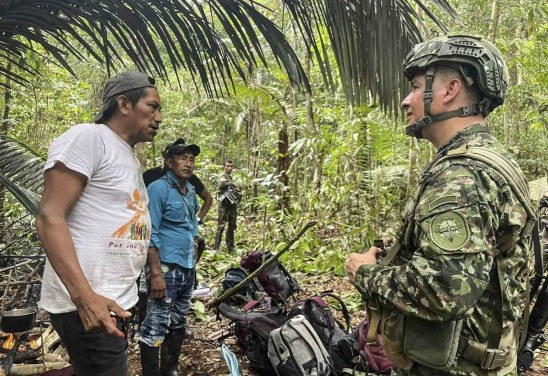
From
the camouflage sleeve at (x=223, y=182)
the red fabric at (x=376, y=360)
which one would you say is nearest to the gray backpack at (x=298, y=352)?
the red fabric at (x=376, y=360)

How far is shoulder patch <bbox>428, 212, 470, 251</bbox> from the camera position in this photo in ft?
4.16

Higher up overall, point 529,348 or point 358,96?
point 358,96

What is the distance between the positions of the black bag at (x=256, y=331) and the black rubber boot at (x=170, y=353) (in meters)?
0.54

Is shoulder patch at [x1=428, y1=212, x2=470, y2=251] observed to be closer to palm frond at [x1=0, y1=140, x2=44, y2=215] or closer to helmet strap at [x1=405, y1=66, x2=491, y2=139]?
helmet strap at [x1=405, y1=66, x2=491, y2=139]

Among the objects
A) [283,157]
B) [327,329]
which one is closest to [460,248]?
[327,329]

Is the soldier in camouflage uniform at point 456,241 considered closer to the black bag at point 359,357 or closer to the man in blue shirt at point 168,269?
the black bag at point 359,357

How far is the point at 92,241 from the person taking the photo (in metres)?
1.73

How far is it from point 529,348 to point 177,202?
243 cm

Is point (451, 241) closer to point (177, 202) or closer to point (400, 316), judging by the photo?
point (400, 316)

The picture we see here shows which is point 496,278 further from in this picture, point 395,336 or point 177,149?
point 177,149

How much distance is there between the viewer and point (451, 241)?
50.1 inches

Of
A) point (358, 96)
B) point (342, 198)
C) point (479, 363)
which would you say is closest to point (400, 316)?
point (479, 363)

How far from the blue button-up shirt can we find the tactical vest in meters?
2.17

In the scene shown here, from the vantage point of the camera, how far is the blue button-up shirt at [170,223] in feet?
11.1
